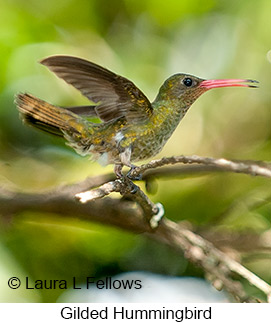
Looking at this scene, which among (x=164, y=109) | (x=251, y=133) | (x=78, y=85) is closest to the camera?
(x=78, y=85)

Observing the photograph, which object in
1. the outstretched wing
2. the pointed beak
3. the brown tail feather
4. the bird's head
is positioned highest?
the bird's head

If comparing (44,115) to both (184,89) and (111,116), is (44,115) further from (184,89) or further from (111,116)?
(184,89)

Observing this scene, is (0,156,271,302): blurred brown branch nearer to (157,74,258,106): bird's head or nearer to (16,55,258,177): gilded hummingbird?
(16,55,258,177): gilded hummingbird

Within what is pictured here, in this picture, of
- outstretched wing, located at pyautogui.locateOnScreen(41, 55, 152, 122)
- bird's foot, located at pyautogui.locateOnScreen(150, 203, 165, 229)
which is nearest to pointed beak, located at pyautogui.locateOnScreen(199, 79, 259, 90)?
outstretched wing, located at pyautogui.locateOnScreen(41, 55, 152, 122)

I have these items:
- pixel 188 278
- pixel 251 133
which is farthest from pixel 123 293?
pixel 251 133

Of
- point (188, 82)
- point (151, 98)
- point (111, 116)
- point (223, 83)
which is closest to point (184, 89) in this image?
point (188, 82)

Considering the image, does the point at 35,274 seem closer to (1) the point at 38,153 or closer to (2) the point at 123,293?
(2) the point at 123,293
